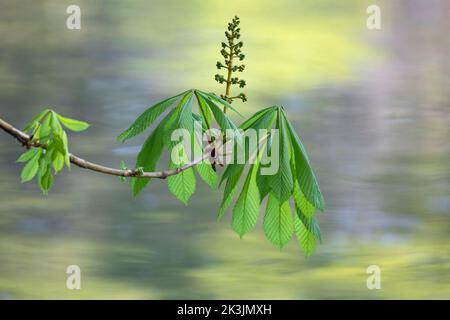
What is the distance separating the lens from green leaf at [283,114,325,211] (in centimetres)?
110

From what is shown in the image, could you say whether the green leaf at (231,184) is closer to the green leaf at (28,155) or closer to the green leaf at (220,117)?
the green leaf at (220,117)

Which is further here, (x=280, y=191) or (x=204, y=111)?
(x=204, y=111)

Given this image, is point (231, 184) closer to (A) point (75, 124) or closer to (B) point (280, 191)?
(B) point (280, 191)

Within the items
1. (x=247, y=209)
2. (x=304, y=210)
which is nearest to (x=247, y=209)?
(x=247, y=209)

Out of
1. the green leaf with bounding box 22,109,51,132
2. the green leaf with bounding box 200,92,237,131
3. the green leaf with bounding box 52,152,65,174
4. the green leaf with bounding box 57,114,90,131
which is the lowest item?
the green leaf with bounding box 52,152,65,174

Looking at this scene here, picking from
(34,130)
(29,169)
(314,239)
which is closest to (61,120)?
(34,130)

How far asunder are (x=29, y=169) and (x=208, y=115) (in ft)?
1.07

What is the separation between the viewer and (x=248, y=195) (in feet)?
4.02

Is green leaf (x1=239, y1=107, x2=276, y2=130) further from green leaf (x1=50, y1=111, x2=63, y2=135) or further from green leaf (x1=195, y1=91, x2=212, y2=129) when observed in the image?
green leaf (x1=50, y1=111, x2=63, y2=135)

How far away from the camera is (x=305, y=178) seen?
112cm

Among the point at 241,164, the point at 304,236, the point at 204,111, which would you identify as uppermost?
the point at 204,111

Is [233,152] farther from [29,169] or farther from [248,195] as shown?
[29,169]

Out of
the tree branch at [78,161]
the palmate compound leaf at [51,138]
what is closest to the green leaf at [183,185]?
the tree branch at [78,161]

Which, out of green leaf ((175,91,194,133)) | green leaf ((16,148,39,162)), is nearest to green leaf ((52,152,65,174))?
green leaf ((16,148,39,162))
